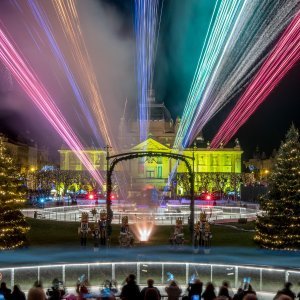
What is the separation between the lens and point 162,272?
59.4 feet

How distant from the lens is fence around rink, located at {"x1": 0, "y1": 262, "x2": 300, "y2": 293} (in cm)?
1702

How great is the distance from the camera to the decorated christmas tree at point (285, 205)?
2581 centimetres

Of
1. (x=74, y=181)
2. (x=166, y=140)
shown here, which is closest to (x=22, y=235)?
(x=74, y=181)

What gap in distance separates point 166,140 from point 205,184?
206 ft

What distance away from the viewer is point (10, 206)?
85.3 feet

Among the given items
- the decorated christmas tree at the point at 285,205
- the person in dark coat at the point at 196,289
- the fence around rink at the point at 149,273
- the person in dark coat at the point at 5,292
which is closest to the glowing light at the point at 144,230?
the decorated christmas tree at the point at 285,205

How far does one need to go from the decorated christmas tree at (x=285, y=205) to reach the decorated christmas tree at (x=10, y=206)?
11381 mm

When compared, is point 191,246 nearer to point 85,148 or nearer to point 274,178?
point 274,178

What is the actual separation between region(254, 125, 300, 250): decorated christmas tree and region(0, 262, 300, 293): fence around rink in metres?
8.94

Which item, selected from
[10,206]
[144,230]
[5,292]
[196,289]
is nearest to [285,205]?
[144,230]

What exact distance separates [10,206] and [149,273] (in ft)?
33.3

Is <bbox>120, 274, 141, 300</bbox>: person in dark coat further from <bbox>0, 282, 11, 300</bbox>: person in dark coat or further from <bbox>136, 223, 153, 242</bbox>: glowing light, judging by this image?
<bbox>136, 223, 153, 242</bbox>: glowing light

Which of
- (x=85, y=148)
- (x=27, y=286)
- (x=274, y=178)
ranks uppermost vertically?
(x=85, y=148)

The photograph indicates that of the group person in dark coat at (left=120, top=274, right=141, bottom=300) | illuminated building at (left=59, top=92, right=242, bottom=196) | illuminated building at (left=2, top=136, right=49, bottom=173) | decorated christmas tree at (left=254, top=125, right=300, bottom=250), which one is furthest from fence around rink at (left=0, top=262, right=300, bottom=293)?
illuminated building at (left=2, top=136, right=49, bottom=173)
